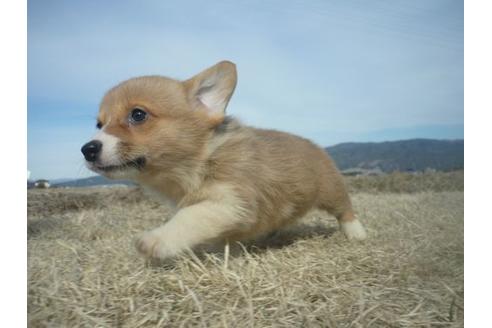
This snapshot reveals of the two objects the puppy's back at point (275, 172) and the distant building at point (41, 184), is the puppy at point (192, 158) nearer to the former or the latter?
the puppy's back at point (275, 172)

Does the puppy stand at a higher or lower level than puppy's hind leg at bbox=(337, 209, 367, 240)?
higher

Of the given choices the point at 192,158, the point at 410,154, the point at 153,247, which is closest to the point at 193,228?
the point at 153,247

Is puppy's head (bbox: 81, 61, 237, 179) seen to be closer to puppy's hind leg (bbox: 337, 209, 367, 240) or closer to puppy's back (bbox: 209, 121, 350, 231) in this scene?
puppy's back (bbox: 209, 121, 350, 231)

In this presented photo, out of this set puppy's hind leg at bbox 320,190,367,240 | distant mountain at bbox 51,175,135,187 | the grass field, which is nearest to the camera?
the grass field

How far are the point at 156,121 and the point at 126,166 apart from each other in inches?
5.9

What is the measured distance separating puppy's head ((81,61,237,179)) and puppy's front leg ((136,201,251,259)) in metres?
0.16

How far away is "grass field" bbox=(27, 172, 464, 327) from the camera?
3.45ft

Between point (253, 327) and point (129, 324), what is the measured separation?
0.25 meters

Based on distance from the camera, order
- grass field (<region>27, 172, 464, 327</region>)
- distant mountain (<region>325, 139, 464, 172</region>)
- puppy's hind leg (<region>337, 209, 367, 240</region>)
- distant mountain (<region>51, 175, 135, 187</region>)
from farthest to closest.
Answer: puppy's hind leg (<region>337, 209, 367, 240</region>) → distant mountain (<region>51, 175, 135, 187</region>) → distant mountain (<region>325, 139, 464, 172</region>) → grass field (<region>27, 172, 464, 327</region>)

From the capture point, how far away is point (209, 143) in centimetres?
148

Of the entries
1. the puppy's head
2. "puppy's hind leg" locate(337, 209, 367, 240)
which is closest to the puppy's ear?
the puppy's head

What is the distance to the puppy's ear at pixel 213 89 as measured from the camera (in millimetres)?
1273
